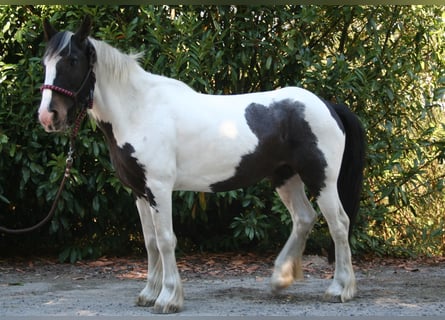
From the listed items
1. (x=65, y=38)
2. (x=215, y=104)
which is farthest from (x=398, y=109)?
(x=65, y=38)

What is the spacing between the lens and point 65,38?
431 cm

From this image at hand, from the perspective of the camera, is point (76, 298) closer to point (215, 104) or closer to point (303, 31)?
point (215, 104)

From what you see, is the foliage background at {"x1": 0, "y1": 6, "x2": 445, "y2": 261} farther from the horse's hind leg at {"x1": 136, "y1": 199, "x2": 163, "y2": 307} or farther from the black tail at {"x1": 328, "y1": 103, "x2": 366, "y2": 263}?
Result: the horse's hind leg at {"x1": 136, "y1": 199, "x2": 163, "y2": 307}

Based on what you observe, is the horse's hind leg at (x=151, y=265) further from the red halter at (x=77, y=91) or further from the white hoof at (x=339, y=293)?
the white hoof at (x=339, y=293)

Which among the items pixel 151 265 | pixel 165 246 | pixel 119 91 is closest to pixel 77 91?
pixel 119 91

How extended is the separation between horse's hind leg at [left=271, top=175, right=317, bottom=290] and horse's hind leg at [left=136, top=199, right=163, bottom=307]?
91 centimetres

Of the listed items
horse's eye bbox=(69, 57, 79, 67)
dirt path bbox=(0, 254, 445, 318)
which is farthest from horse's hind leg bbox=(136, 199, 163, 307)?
horse's eye bbox=(69, 57, 79, 67)

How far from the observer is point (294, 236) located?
5.08 metres

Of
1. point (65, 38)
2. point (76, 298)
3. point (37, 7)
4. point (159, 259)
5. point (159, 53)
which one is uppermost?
point (37, 7)

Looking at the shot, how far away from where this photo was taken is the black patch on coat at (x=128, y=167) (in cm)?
445

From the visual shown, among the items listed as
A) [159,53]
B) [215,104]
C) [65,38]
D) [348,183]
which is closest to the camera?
[65,38]

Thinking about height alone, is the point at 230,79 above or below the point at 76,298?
above

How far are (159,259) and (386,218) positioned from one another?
339 centimetres

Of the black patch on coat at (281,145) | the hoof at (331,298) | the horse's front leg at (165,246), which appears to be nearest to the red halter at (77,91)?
the horse's front leg at (165,246)
